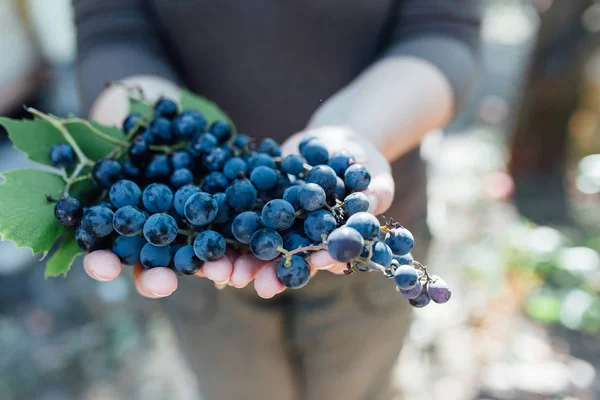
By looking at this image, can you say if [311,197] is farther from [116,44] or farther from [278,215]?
[116,44]

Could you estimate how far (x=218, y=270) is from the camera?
65 centimetres

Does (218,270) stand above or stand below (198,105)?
below

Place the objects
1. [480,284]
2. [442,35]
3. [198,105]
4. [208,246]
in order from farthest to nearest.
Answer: [480,284] → [442,35] → [198,105] → [208,246]

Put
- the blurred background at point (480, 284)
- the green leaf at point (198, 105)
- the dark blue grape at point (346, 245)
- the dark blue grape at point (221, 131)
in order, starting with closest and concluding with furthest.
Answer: the dark blue grape at point (346, 245)
the dark blue grape at point (221, 131)
the green leaf at point (198, 105)
the blurred background at point (480, 284)

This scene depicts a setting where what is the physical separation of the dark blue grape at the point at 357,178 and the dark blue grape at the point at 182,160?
0.26 metres

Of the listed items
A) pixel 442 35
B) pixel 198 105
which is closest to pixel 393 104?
pixel 442 35

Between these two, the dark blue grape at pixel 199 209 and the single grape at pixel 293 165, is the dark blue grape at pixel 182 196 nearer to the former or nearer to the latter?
the dark blue grape at pixel 199 209

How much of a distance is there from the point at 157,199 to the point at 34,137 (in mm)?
262

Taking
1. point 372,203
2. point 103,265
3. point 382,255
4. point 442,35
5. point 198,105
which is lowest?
point 103,265

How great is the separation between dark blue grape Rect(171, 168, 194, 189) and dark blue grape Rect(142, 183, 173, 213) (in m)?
0.04

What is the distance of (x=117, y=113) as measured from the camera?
3.28 feet

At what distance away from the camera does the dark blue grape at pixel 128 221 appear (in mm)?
641

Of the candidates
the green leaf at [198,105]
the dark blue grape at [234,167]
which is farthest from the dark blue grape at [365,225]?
the green leaf at [198,105]

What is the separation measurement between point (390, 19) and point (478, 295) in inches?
55.4
